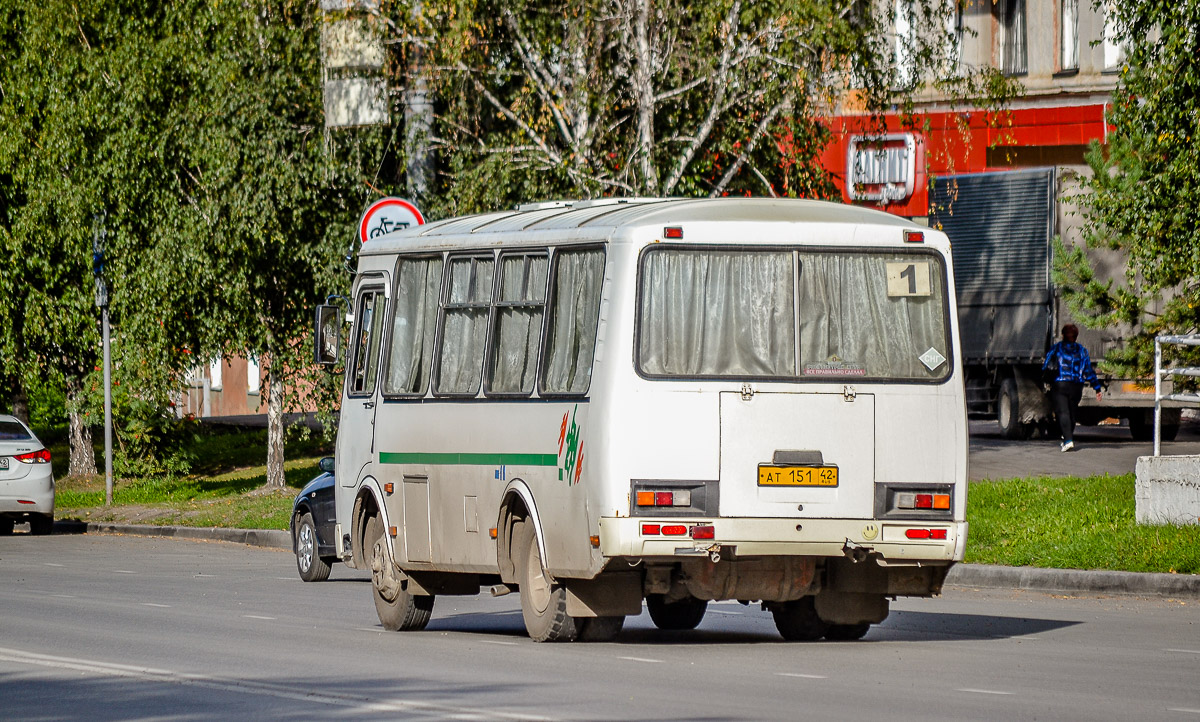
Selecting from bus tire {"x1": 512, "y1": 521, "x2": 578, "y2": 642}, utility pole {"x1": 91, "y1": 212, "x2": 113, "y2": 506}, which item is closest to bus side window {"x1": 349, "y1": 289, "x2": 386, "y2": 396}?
bus tire {"x1": 512, "y1": 521, "x2": 578, "y2": 642}

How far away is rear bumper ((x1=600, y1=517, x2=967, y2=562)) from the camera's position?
1177 cm

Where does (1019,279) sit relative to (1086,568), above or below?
above

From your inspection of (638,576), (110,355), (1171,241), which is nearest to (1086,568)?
(1171,241)

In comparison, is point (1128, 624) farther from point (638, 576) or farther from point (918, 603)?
point (638, 576)

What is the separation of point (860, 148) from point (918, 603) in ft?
42.9

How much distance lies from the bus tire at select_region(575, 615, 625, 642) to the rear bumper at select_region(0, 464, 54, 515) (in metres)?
15.3

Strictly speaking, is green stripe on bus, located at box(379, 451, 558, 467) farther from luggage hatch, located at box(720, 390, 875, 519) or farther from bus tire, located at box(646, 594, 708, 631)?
bus tire, located at box(646, 594, 708, 631)

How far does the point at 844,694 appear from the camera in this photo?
998 cm

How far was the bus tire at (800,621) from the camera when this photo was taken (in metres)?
13.3

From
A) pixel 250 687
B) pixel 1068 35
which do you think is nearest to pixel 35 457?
pixel 250 687

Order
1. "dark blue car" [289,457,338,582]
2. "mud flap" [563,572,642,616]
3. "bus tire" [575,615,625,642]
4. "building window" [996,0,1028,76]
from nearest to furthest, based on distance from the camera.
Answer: "mud flap" [563,572,642,616] < "bus tire" [575,615,625,642] < "dark blue car" [289,457,338,582] < "building window" [996,0,1028,76]

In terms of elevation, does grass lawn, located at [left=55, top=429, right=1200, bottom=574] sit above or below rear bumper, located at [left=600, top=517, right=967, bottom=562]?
below

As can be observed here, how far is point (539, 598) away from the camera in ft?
41.8

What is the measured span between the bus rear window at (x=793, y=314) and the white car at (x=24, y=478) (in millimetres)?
16276
